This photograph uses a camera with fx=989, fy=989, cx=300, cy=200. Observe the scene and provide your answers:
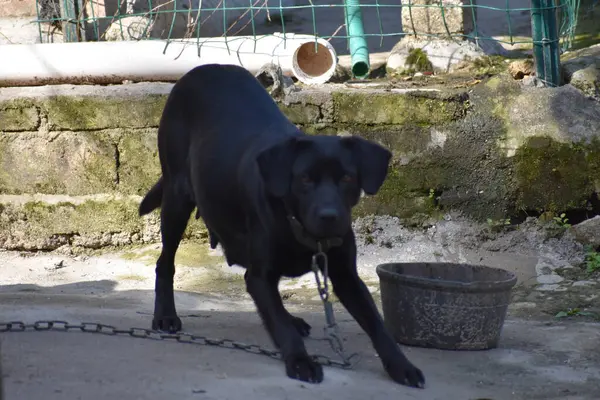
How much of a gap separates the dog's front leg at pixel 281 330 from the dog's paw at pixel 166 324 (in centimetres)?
68

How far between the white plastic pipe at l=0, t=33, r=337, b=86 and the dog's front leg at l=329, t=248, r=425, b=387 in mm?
2852

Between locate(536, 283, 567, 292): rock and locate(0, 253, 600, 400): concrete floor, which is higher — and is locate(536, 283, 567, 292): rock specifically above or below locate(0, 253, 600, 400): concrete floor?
below

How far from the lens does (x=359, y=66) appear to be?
6941mm

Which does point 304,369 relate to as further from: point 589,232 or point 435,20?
point 435,20

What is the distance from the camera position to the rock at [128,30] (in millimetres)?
6965

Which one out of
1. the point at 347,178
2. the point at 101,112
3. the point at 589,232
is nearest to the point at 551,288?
the point at 589,232

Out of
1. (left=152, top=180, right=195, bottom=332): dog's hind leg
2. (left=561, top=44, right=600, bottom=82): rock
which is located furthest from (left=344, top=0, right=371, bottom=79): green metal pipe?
(left=152, top=180, right=195, bottom=332): dog's hind leg

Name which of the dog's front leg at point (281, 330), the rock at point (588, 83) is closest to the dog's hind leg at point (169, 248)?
the dog's front leg at point (281, 330)

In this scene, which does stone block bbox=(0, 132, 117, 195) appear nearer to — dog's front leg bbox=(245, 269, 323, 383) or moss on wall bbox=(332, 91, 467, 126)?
moss on wall bbox=(332, 91, 467, 126)

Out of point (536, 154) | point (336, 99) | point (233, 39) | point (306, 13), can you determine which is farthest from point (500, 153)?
point (306, 13)

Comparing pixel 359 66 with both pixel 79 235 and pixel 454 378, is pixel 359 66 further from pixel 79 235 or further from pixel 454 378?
pixel 454 378

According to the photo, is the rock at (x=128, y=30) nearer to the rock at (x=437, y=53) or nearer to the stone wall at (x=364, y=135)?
the stone wall at (x=364, y=135)

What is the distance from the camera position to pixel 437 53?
6965mm

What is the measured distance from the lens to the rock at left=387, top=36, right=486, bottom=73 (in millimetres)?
6910
